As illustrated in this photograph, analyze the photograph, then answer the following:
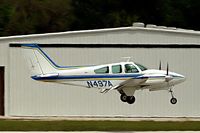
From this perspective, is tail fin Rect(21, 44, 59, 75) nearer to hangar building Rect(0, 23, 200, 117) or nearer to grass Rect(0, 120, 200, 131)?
grass Rect(0, 120, 200, 131)

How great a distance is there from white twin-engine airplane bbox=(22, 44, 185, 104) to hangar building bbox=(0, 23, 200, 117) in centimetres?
737

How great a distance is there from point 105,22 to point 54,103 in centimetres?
2906

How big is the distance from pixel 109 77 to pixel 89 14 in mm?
37828

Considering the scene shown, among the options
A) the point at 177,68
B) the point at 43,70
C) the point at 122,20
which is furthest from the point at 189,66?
the point at 122,20

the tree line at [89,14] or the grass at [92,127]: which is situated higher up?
the tree line at [89,14]

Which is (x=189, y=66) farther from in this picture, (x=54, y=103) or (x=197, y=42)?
(x=54, y=103)

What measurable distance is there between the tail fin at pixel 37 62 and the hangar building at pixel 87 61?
6.65 metres

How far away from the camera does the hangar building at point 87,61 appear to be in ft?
120

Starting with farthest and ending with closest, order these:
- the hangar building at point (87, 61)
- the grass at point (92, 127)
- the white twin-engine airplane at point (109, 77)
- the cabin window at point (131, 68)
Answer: the hangar building at point (87, 61), the cabin window at point (131, 68), the white twin-engine airplane at point (109, 77), the grass at point (92, 127)

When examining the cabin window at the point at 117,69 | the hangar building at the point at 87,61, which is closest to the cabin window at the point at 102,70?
the cabin window at the point at 117,69

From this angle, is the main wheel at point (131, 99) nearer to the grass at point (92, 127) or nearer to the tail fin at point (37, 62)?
the grass at point (92, 127)

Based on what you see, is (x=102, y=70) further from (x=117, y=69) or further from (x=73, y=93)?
(x=73, y=93)

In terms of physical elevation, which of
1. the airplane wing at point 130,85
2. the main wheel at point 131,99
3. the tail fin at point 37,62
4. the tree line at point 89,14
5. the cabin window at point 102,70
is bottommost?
the main wheel at point 131,99

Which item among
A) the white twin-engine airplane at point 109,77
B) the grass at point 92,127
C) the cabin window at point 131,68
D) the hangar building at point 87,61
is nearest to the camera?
the grass at point 92,127
